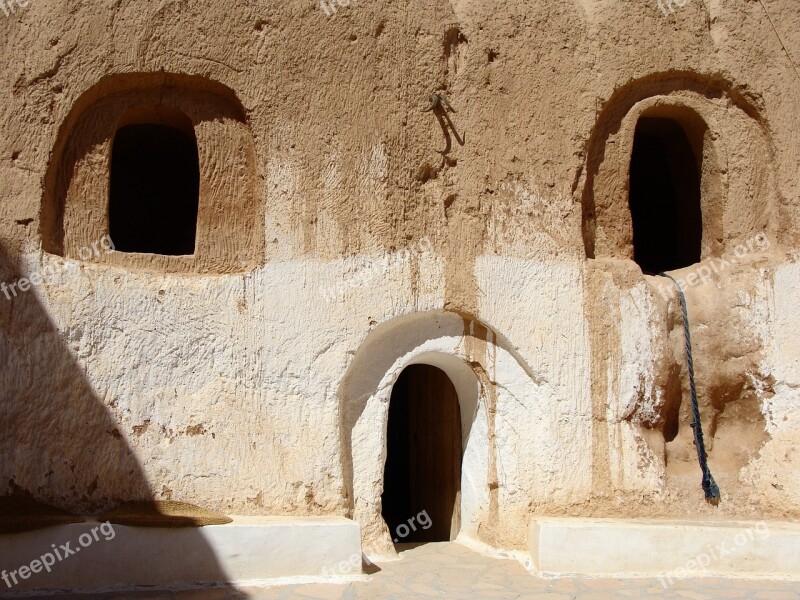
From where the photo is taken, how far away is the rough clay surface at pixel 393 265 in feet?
17.3

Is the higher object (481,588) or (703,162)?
(703,162)

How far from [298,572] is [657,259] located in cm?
497

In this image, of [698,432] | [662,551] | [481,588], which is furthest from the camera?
[698,432]

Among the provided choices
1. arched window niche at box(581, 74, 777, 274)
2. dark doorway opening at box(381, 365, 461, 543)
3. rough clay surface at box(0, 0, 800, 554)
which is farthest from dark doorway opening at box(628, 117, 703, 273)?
dark doorway opening at box(381, 365, 461, 543)

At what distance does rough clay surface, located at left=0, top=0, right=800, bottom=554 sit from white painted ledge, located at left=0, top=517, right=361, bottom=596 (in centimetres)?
37

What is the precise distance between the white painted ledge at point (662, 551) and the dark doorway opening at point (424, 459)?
1278 millimetres

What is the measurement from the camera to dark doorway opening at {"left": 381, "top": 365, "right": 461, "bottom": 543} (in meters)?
6.77

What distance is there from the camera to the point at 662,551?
525cm

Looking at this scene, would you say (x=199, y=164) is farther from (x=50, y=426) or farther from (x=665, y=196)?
(x=665, y=196)

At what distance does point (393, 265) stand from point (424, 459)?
287 cm

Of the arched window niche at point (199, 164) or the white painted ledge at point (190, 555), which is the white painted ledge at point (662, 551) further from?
the arched window niche at point (199, 164)

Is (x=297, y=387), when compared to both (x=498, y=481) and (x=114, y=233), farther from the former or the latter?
(x=114, y=233)

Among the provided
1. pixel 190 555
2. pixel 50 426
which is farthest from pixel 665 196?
pixel 50 426

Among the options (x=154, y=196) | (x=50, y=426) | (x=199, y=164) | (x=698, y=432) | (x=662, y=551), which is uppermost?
(x=154, y=196)
